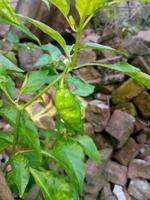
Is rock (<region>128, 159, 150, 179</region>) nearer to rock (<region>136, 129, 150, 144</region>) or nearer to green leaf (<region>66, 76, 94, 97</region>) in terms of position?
rock (<region>136, 129, 150, 144</region>)

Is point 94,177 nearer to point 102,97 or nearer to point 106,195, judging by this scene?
point 106,195

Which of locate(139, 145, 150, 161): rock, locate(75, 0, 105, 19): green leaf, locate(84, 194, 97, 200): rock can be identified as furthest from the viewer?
locate(139, 145, 150, 161): rock

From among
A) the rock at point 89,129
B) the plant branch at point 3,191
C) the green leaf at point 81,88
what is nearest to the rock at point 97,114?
the rock at point 89,129

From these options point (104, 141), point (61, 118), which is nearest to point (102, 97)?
point (104, 141)

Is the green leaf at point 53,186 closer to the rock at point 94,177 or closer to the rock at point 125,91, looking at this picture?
the rock at point 94,177

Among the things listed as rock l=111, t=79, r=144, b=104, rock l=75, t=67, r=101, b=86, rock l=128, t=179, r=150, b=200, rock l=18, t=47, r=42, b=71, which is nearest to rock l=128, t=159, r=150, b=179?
rock l=128, t=179, r=150, b=200

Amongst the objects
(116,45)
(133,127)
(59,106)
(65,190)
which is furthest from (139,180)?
(59,106)
